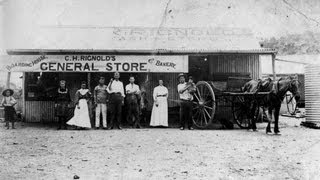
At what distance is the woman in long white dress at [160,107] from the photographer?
13.1 meters

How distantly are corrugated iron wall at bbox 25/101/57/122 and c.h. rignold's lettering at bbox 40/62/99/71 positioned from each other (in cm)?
214

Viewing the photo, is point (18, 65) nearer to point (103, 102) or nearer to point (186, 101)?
point (103, 102)

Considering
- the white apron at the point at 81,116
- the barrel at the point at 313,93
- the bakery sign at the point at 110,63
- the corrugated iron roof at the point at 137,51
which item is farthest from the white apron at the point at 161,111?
the barrel at the point at 313,93

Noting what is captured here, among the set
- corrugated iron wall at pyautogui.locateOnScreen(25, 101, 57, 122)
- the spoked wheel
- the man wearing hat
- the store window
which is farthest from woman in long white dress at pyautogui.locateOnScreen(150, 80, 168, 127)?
corrugated iron wall at pyautogui.locateOnScreen(25, 101, 57, 122)

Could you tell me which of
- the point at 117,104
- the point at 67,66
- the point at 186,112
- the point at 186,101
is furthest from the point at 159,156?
the point at 67,66

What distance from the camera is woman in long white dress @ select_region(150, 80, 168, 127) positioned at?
43.1ft

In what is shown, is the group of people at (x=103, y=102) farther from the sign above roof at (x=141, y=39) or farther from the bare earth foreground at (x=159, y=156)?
the sign above roof at (x=141, y=39)

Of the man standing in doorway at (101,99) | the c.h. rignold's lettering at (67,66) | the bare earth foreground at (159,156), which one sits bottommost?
the bare earth foreground at (159,156)

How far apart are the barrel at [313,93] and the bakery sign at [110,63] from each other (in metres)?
4.29

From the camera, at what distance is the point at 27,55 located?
43.1ft

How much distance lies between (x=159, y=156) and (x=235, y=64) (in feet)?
28.3

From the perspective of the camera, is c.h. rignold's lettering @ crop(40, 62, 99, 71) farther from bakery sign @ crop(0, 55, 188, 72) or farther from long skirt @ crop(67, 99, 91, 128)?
long skirt @ crop(67, 99, 91, 128)

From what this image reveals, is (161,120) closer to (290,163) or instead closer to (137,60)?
(137,60)

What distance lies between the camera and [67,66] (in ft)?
43.6
